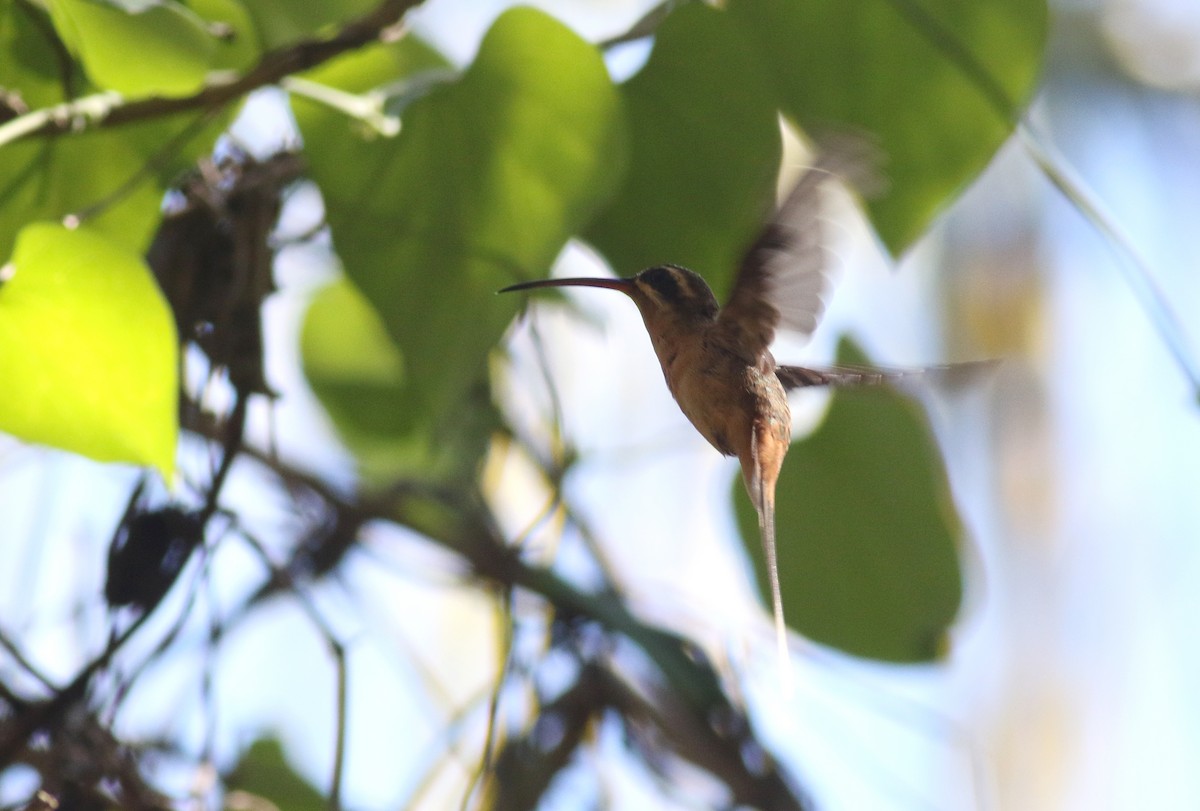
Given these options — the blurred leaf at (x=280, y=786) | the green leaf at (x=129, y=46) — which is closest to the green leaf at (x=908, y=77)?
the green leaf at (x=129, y=46)

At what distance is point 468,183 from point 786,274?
0.27 metres

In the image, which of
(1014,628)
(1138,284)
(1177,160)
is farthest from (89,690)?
(1014,628)

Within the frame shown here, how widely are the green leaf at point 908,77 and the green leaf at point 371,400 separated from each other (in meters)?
0.44

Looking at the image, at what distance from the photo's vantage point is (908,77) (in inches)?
35.9

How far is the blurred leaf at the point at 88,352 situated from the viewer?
0.66 m

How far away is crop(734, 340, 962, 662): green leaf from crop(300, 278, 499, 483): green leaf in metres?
0.28

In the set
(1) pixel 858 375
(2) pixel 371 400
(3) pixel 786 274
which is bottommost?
(2) pixel 371 400

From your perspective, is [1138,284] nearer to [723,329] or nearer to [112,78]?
[723,329]

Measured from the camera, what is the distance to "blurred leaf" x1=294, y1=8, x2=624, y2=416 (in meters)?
0.82

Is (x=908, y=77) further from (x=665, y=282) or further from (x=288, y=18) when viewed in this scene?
(x=288, y=18)

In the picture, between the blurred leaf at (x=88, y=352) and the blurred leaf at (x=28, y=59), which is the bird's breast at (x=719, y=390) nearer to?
the blurred leaf at (x=88, y=352)

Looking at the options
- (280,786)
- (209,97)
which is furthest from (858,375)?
(280,786)

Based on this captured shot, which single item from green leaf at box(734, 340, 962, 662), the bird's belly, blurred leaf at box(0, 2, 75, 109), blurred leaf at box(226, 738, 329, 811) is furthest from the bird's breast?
blurred leaf at box(226, 738, 329, 811)

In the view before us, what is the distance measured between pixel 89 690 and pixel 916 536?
679 millimetres
